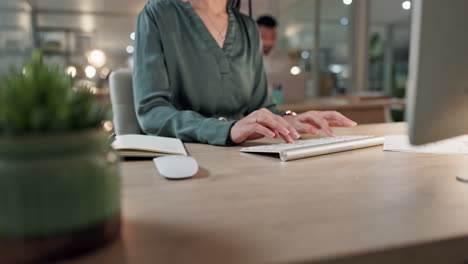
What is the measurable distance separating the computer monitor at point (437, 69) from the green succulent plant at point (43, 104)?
383 millimetres

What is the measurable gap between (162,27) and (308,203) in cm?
78

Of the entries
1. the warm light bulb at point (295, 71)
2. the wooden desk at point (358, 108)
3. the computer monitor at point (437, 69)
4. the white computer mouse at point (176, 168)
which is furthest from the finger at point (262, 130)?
the warm light bulb at point (295, 71)

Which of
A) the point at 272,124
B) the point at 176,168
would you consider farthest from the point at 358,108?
the point at 176,168

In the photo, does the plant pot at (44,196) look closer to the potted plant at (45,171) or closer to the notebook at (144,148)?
the potted plant at (45,171)

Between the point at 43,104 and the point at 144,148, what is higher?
the point at 43,104

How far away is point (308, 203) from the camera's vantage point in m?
0.41

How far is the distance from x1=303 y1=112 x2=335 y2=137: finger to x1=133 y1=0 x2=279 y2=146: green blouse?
0.72ft

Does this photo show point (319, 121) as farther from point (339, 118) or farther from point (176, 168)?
point (176, 168)

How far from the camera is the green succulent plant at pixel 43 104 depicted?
240 millimetres

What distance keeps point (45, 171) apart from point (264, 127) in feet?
1.78

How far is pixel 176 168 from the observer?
20.8 inches

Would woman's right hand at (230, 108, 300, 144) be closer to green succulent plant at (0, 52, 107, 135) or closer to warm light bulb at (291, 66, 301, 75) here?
green succulent plant at (0, 52, 107, 135)

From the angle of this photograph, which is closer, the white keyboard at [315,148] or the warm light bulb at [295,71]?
the white keyboard at [315,148]

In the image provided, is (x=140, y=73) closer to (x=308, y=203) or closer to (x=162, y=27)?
(x=162, y=27)
